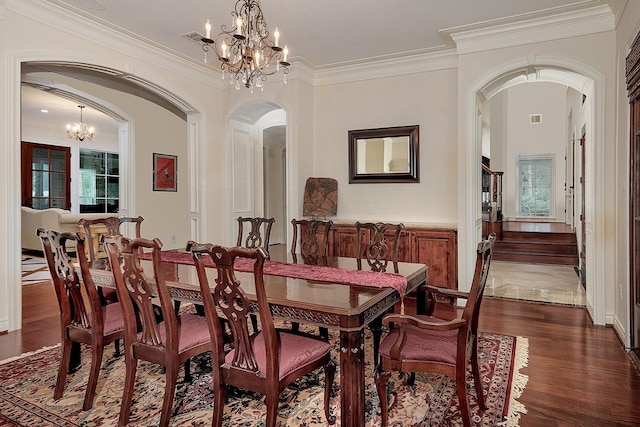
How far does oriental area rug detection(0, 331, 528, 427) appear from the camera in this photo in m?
2.21

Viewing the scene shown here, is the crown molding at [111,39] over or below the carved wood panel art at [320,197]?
over

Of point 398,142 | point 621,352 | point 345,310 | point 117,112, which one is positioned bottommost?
point 621,352

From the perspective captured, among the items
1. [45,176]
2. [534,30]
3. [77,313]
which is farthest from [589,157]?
[45,176]

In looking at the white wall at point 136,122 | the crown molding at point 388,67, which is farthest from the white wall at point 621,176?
the white wall at point 136,122

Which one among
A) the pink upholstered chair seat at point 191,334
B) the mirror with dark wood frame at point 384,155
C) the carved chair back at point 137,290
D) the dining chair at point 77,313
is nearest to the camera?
the carved chair back at point 137,290

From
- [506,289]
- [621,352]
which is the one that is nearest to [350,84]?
[506,289]

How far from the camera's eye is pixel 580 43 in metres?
3.89

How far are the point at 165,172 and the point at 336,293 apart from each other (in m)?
5.26

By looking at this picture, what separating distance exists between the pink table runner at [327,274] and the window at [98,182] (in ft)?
30.1

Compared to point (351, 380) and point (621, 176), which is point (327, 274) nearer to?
point (351, 380)

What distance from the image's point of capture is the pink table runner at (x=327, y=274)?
7.64 feet

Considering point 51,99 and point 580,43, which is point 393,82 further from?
point 51,99

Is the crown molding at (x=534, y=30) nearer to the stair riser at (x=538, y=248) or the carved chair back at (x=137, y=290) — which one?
the carved chair back at (x=137, y=290)

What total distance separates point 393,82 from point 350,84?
581 millimetres
